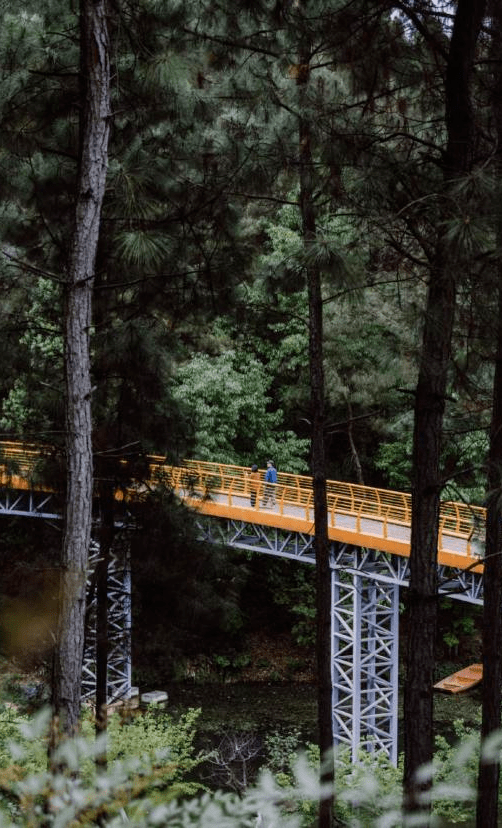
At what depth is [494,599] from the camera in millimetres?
9008

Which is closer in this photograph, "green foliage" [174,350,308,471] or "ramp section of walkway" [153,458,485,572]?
"ramp section of walkway" [153,458,485,572]

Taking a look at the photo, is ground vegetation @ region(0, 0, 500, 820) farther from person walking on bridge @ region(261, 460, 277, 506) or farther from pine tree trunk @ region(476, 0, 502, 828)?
person walking on bridge @ region(261, 460, 277, 506)

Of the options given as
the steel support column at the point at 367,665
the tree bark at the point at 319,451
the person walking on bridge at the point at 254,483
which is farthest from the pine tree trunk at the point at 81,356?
the person walking on bridge at the point at 254,483

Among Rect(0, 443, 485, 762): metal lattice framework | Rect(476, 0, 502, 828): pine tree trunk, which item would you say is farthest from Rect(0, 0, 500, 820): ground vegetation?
Rect(0, 443, 485, 762): metal lattice framework

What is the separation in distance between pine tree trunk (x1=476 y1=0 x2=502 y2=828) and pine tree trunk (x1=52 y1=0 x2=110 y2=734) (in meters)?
3.37

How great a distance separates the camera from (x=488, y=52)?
7664 mm

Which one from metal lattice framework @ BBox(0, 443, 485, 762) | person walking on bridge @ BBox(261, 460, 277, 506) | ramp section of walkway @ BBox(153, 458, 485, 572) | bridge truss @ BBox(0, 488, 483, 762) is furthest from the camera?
person walking on bridge @ BBox(261, 460, 277, 506)

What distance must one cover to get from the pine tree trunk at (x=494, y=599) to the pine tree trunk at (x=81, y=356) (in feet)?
11.1

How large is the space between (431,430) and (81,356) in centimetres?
267

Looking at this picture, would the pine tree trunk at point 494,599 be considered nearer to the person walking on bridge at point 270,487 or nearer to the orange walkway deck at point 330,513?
the orange walkway deck at point 330,513

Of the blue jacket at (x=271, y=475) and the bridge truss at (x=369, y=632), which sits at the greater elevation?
the blue jacket at (x=271, y=475)

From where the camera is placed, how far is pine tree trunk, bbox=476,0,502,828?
24.5ft

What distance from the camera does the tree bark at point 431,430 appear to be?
20.5 feet

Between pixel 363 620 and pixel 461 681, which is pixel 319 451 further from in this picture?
pixel 461 681
